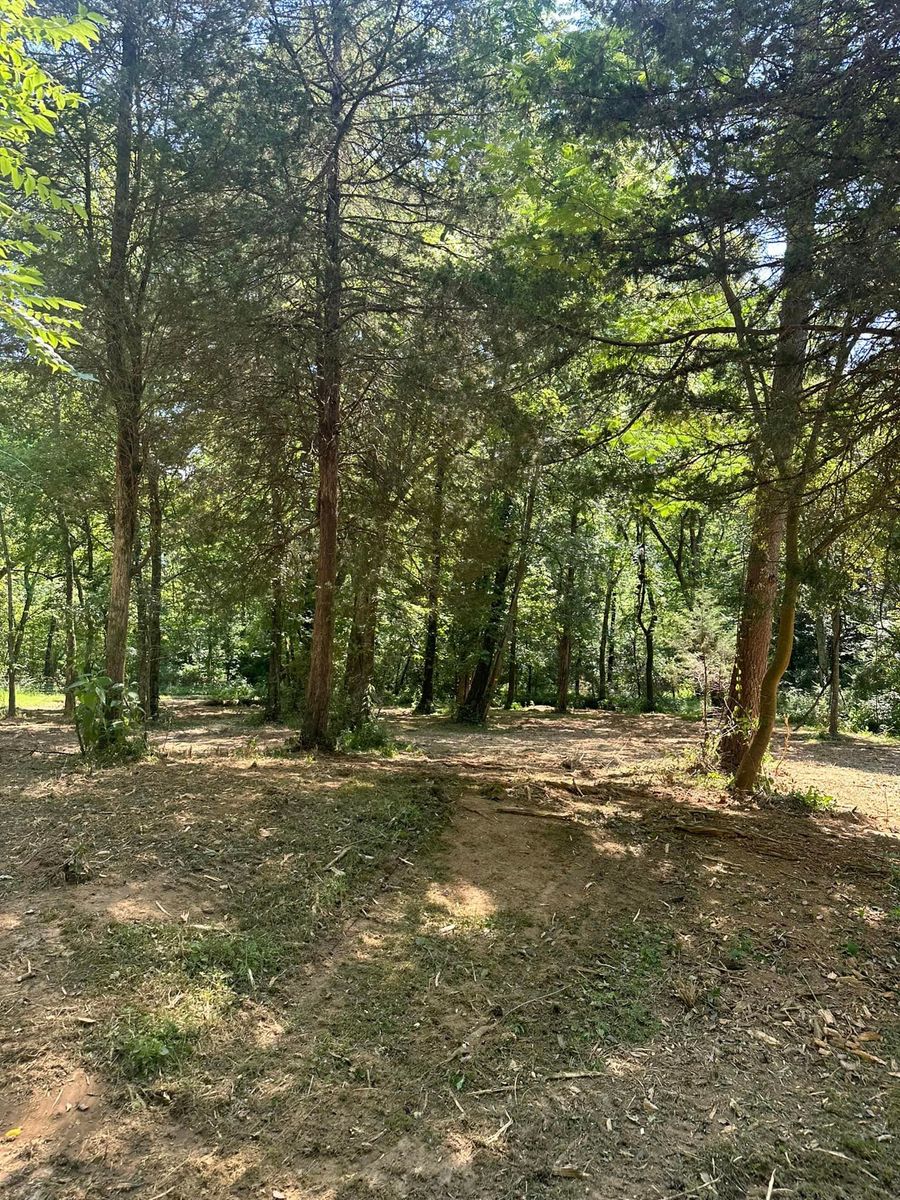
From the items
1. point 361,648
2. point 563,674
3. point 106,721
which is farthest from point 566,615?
point 106,721

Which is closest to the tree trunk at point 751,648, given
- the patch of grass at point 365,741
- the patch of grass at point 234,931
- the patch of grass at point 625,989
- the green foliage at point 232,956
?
the patch of grass at point 234,931

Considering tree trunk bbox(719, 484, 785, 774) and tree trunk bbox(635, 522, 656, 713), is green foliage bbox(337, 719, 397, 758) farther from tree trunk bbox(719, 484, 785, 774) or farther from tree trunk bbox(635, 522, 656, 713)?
tree trunk bbox(635, 522, 656, 713)

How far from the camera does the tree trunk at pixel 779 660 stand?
527cm

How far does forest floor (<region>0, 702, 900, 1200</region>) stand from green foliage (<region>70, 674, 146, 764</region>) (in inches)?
45.0

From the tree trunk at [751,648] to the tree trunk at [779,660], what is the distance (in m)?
0.59

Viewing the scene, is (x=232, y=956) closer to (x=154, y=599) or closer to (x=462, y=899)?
(x=462, y=899)

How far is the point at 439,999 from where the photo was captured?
3.18 m

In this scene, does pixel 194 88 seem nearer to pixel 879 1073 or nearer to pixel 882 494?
pixel 882 494

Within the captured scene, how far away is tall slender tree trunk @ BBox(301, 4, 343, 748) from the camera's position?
272 inches

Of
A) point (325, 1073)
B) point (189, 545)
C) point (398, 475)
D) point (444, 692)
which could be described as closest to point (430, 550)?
point (398, 475)

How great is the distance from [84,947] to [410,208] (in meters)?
7.46

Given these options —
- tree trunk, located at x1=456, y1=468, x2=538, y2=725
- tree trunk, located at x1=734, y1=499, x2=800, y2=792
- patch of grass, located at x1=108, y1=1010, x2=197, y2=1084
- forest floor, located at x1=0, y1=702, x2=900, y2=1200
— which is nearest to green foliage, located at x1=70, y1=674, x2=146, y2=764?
forest floor, located at x1=0, y1=702, x2=900, y2=1200

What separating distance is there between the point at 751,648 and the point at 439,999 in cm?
Result: 552

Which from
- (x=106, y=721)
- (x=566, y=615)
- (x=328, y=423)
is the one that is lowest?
(x=106, y=721)
